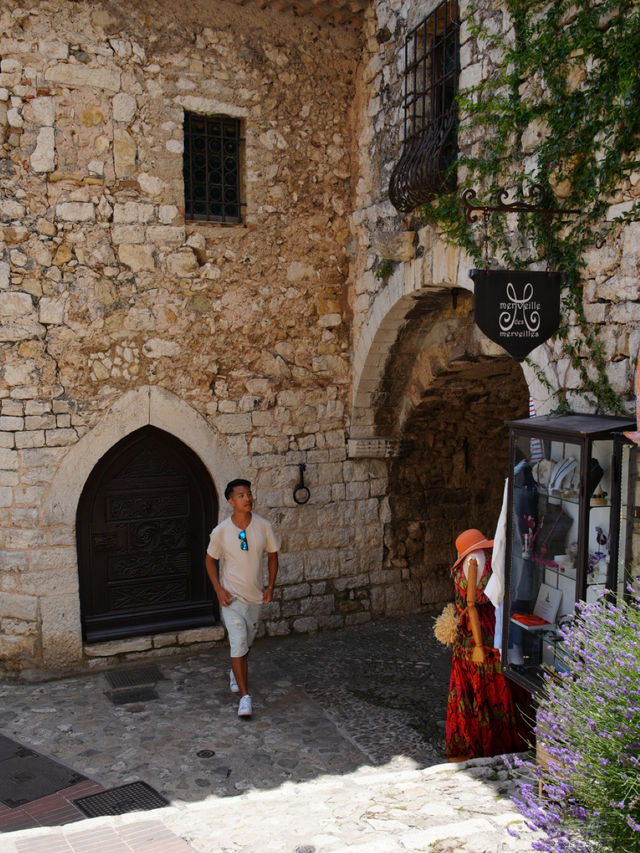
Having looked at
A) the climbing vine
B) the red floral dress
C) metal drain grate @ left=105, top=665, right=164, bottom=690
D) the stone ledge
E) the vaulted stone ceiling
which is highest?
the vaulted stone ceiling

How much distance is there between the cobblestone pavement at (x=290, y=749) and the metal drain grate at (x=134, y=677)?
0.05 metres

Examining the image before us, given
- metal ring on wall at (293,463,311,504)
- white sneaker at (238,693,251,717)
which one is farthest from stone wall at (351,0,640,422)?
white sneaker at (238,693,251,717)

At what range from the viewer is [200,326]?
669 cm

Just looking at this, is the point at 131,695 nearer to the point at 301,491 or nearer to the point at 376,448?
the point at 301,491

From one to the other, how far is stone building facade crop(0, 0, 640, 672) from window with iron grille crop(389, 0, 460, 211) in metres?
0.21

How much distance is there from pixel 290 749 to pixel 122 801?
1.12 m

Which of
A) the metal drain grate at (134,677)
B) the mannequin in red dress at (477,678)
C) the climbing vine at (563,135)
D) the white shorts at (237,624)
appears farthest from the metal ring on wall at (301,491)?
the climbing vine at (563,135)

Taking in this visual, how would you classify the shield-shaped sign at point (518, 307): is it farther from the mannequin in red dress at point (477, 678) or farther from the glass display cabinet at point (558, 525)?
the mannequin in red dress at point (477, 678)

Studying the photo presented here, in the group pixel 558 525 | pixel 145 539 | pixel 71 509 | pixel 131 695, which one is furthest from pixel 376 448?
pixel 558 525

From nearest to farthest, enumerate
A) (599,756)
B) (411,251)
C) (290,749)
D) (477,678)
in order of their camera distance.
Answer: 1. (599,756)
2. (477,678)
3. (290,749)
4. (411,251)

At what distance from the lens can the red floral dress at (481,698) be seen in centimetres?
470

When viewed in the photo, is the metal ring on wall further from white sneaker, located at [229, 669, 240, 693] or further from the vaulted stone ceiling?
the vaulted stone ceiling

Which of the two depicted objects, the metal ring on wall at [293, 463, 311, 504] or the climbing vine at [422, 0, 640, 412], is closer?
the climbing vine at [422, 0, 640, 412]

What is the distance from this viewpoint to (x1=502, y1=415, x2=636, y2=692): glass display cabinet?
11.8ft
